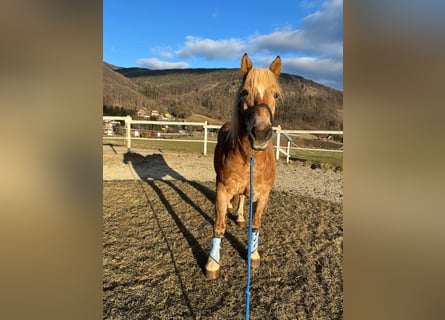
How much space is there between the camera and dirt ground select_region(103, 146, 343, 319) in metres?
2.46

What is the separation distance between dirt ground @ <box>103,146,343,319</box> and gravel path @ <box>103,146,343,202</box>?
98 centimetres

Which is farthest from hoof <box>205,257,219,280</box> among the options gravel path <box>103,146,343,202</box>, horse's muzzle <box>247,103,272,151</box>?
gravel path <box>103,146,343,202</box>

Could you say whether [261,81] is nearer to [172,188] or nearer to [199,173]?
[172,188]

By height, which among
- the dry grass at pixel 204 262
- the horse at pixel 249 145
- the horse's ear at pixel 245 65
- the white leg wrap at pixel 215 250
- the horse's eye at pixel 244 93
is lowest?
the dry grass at pixel 204 262

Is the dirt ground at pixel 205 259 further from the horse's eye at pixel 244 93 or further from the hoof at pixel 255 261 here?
the horse's eye at pixel 244 93

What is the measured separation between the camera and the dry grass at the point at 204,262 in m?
2.45

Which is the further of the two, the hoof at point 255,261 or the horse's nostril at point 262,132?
the hoof at point 255,261

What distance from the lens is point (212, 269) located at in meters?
2.92

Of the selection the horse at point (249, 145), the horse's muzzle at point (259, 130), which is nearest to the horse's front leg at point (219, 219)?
the horse at point (249, 145)

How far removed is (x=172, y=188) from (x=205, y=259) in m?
3.52

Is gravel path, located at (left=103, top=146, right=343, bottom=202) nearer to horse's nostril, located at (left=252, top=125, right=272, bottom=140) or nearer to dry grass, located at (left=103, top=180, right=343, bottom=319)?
dry grass, located at (left=103, top=180, right=343, bottom=319)
